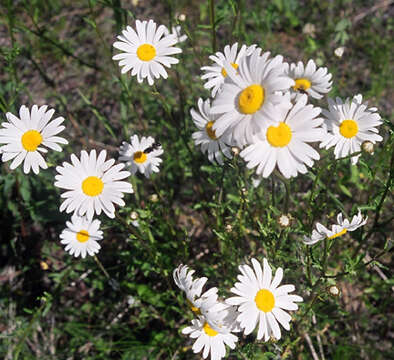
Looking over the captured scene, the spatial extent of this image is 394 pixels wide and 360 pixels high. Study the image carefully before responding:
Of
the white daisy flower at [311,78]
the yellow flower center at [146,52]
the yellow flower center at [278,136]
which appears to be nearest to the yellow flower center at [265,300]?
the yellow flower center at [278,136]

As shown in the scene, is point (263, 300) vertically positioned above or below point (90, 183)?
below

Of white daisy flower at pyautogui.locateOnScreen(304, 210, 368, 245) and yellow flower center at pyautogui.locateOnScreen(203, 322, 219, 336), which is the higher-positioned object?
white daisy flower at pyautogui.locateOnScreen(304, 210, 368, 245)

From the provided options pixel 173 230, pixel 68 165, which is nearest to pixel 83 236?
pixel 173 230

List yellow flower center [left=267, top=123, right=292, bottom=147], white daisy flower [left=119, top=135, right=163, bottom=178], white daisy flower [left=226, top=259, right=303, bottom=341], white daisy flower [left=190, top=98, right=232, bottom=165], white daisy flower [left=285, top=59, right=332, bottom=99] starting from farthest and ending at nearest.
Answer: white daisy flower [left=119, top=135, right=163, bottom=178] → white daisy flower [left=190, top=98, right=232, bottom=165] → white daisy flower [left=285, top=59, right=332, bottom=99] → white daisy flower [left=226, top=259, right=303, bottom=341] → yellow flower center [left=267, top=123, right=292, bottom=147]

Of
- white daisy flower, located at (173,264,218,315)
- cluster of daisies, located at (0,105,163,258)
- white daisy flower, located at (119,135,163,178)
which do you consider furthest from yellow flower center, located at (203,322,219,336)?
white daisy flower, located at (119,135,163,178)

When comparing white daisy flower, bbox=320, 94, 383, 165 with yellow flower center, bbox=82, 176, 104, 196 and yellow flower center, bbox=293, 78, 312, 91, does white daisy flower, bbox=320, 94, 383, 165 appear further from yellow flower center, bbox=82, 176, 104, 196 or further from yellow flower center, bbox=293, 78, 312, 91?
yellow flower center, bbox=82, 176, 104, 196

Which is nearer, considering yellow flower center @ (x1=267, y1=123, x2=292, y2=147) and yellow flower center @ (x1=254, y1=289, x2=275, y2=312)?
yellow flower center @ (x1=267, y1=123, x2=292, y2=147)

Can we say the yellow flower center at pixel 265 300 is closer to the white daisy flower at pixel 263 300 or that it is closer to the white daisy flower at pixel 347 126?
the white daisy flower at pixel 263 300

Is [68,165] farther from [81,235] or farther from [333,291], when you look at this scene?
[333,291]

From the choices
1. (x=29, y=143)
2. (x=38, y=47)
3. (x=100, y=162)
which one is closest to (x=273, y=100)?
(x=100, y=162)
